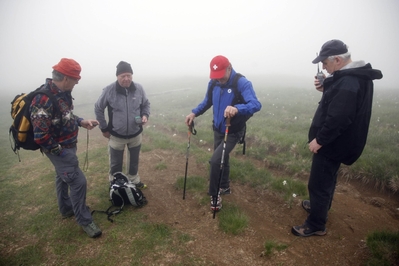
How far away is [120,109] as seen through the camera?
6070 millimetres

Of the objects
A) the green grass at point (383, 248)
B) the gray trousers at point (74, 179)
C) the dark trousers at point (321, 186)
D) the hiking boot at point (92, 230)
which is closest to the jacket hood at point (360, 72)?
the dark trousers at point (321, 186)

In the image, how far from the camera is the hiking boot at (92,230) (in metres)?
4.84

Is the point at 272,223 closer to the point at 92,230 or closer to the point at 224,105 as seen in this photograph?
the point at 224,105

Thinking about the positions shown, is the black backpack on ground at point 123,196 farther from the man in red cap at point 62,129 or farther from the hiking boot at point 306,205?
the hiking boot at point 306,205

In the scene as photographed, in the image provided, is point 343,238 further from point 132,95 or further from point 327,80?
point 132,95

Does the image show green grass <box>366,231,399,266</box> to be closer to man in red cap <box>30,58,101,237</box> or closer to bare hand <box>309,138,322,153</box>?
bare hand <box>309,138,322,153</box>

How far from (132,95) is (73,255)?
4094 millimetres

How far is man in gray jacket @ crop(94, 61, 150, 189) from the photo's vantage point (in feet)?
19.6

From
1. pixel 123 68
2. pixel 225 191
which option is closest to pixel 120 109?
pixel 123 68

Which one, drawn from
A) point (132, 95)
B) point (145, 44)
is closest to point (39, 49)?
point (145, 44)

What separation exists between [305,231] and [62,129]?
564 centimetres

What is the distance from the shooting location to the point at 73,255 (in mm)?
4410

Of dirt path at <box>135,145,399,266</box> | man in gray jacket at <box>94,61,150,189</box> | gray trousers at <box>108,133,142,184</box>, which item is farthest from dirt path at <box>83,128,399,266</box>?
man in gray jacket at <box>94,61,150,189</box>

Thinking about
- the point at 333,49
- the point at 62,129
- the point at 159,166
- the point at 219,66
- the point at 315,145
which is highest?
the point at 333,49
